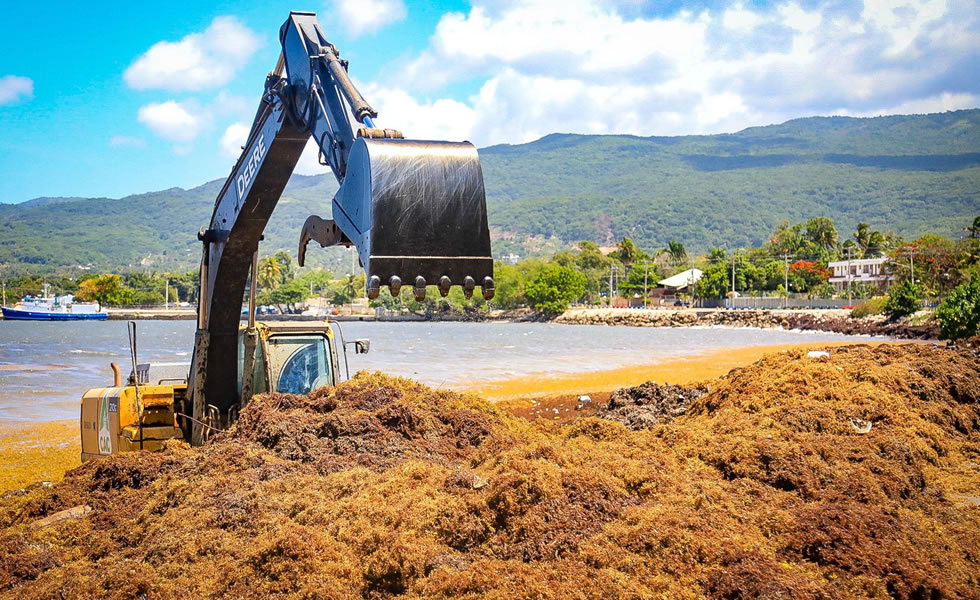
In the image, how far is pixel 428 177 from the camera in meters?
4.83

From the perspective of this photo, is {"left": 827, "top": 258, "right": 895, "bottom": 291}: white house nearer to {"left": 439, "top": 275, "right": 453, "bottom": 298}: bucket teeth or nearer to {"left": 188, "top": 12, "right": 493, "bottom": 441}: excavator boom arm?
{"left": 188, "top": 12, "right": 493, "bottom": 441}: excavator boom arm

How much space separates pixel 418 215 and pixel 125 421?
534cm

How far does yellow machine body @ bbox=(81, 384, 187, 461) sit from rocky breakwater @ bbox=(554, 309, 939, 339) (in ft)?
169

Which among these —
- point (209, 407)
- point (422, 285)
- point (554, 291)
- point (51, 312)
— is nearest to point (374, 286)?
point (422, 285)

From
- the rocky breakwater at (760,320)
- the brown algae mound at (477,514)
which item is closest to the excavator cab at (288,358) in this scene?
the brown algae mound at (477,514)

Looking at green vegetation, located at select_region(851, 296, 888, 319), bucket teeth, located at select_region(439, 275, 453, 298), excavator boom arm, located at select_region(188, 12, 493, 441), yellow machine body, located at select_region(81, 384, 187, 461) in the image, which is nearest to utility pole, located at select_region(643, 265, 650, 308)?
green vegetation, located at select_region(851, 296, 888, 319)

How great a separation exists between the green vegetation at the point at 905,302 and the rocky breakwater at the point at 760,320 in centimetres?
145

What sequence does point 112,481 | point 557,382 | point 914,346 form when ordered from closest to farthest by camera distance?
point 112,481 < point 914,346 < point 557,382

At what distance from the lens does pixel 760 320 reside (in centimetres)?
8756

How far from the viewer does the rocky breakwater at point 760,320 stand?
197ft

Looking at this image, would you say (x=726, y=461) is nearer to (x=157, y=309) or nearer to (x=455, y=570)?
(x=455, y=570)

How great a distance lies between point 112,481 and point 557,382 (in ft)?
67.9

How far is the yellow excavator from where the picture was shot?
4.75 m

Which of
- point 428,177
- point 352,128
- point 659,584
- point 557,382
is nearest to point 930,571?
point 659,584
